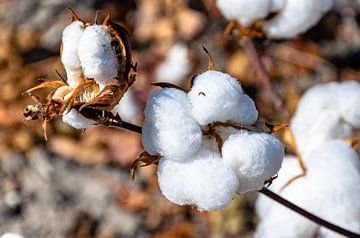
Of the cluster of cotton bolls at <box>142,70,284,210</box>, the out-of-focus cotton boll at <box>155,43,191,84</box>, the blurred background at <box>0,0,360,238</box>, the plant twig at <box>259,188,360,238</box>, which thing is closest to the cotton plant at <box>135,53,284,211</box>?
the cluster of cotton bolls at <box>142,70,284,210</box>

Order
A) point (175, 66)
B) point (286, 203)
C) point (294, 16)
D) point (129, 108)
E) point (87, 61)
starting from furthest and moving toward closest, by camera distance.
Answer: point (175, 66) < point (129, 108) < point (294, 16) < point (286, 203) < point (87, 61)

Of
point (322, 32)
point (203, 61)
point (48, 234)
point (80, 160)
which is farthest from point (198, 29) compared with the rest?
point (48, 234)

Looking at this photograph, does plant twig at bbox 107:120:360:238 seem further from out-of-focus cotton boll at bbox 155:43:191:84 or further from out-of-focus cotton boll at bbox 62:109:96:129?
out-of-focus cotton boll at bbox 155:43:191:84

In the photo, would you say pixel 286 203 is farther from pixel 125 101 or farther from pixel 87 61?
pixel 125 101

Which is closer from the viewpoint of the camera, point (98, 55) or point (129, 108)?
point (98, 55)

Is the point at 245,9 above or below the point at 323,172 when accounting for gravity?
above

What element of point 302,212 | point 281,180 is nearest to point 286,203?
point 302,212

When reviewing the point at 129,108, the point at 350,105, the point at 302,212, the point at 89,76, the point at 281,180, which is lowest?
the point at 129,108

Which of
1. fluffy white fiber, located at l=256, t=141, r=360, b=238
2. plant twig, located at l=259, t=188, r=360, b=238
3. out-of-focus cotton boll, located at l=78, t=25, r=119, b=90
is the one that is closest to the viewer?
out-of-focus cotton boll, located at l=78, t=25, r=119, b=90
